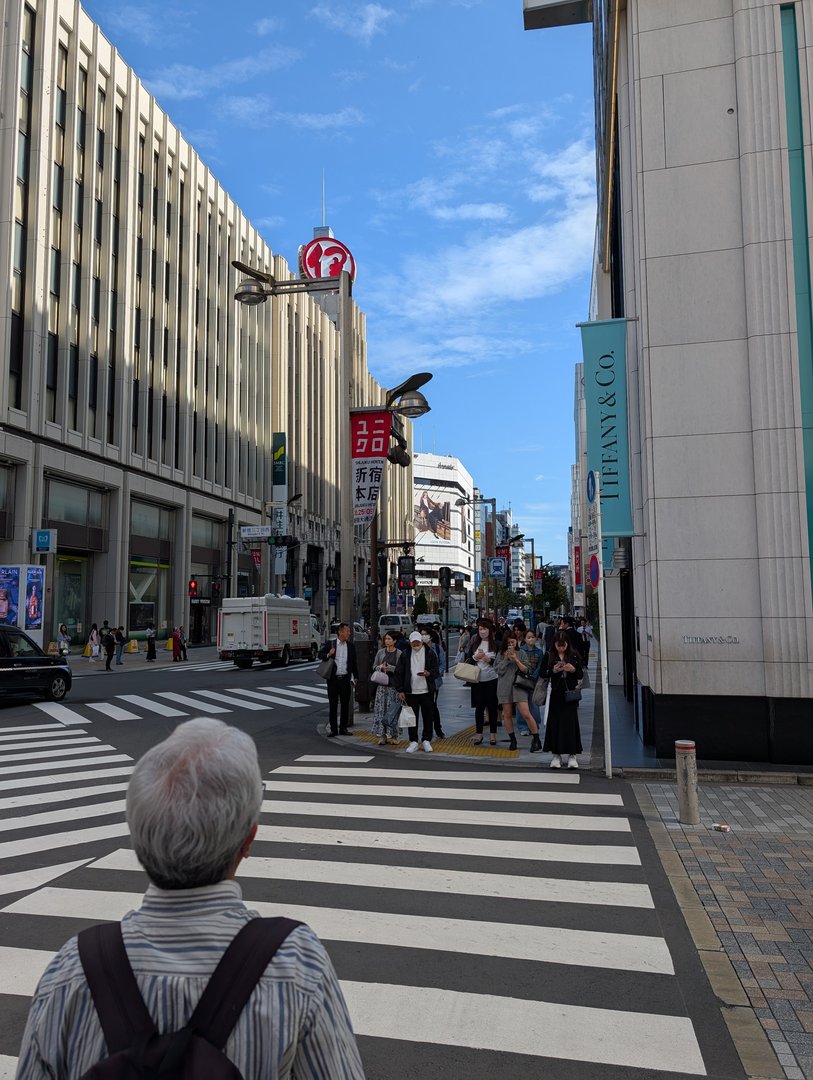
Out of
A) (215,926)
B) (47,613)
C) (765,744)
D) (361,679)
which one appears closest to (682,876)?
(765,744)

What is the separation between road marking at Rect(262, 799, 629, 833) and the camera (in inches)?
299

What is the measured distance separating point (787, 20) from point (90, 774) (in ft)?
44.8

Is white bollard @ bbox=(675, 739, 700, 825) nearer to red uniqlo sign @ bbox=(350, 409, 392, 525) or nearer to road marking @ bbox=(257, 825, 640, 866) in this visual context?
road marking @ bbox=(257, 825, 640, 866)

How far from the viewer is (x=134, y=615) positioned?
1612 inches

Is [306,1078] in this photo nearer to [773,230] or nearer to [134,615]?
[773,230]

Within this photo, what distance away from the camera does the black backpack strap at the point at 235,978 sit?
1.39 m

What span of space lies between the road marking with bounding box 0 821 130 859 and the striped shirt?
5.81 m

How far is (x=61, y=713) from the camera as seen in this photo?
16.4 metres

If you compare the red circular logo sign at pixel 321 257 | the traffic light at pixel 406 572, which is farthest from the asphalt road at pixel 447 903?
the red circular logo sign at pixel 321 257

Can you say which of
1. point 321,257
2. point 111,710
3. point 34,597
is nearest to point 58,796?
point 111,710

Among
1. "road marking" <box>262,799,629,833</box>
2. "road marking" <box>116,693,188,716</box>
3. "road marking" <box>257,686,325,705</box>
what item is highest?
"road marking" <box>262,799,629,833</box>

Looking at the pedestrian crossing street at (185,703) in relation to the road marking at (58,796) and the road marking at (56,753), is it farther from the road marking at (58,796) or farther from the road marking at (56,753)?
the road marking at (58,796)

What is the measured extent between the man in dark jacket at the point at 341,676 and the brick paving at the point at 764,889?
550 cm

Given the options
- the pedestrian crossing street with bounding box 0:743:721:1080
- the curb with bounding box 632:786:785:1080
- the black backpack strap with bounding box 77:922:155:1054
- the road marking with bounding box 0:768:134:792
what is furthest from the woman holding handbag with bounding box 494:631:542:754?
the black backpack strap with bounding box 77:922:155:1054
